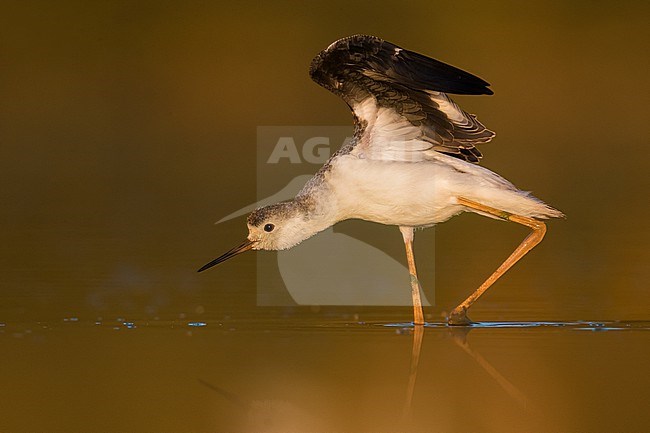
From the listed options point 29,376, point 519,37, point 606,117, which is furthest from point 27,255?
point 519,37

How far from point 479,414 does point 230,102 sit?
1535 centimetres

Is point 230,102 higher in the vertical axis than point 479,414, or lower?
higher

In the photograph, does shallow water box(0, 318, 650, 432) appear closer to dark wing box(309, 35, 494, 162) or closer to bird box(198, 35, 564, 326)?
bird box(198, 35, 564, 326)

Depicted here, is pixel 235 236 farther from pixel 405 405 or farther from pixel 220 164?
pixel 405 405

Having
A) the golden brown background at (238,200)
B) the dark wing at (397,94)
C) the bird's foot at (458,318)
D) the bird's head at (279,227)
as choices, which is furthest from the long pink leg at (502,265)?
the bird's head at (279,227)

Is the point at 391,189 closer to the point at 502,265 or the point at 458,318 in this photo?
the point at 458,318

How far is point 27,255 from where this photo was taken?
11469 mm

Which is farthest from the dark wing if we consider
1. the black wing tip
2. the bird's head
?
the bird's head

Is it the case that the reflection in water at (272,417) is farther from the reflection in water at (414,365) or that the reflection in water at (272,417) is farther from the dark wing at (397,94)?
the dark wing at (397,94)

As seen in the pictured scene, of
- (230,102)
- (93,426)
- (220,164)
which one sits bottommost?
(93,426)

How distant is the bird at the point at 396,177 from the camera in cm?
920

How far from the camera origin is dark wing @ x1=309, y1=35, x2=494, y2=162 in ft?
28.2

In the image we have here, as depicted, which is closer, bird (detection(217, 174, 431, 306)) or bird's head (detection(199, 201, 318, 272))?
bird's head (detection(199, 201, 318, 272))

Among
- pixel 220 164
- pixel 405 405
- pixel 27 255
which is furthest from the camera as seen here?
pixel 220 164
